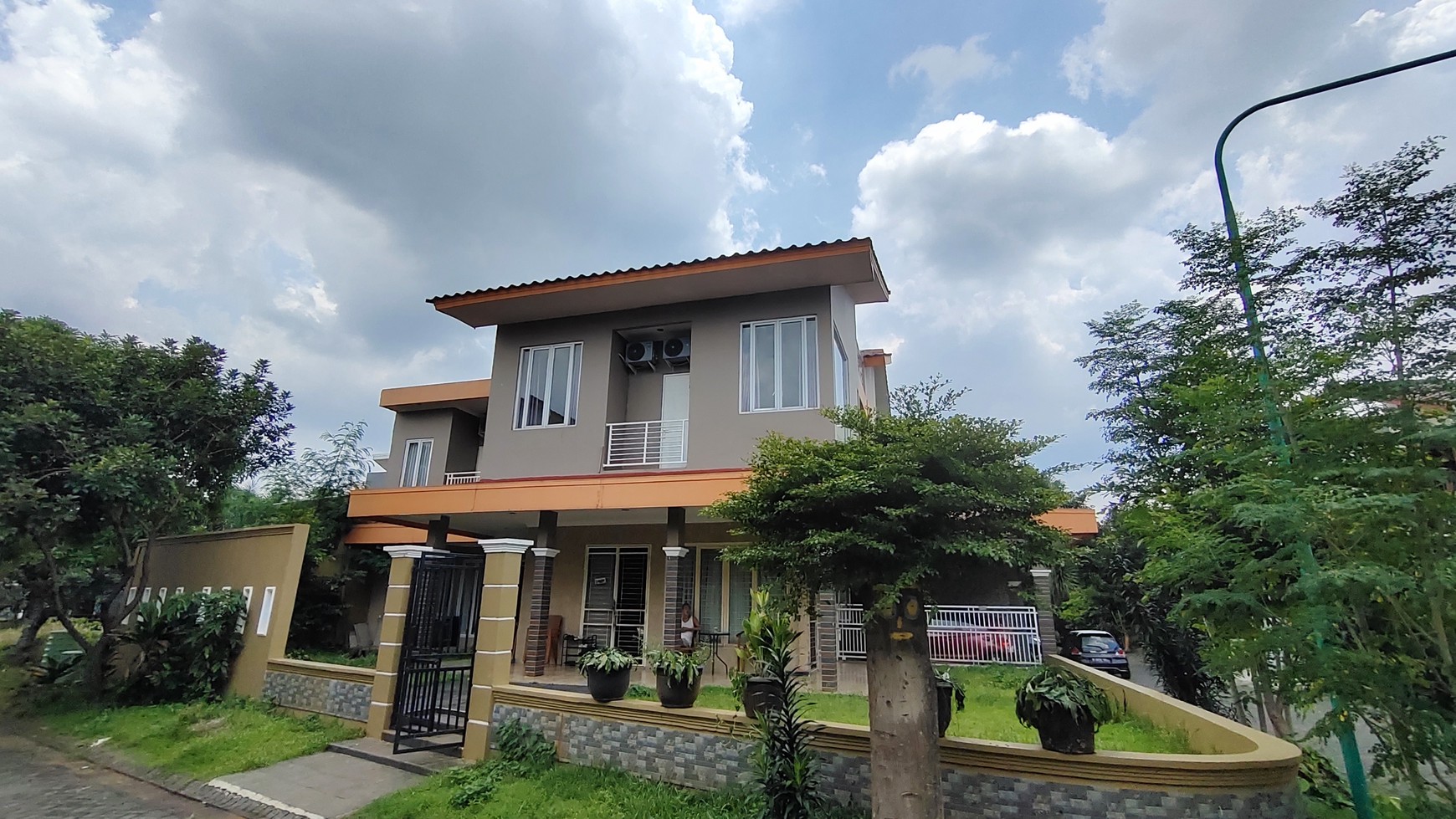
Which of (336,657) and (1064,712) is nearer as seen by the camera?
(1064,712)

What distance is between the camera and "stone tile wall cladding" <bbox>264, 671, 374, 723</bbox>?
25.0ft

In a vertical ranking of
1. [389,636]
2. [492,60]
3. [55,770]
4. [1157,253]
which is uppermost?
[492,60]

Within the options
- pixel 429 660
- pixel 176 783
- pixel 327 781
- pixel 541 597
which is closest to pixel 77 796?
pixel 176 783

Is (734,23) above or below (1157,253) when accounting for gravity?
above

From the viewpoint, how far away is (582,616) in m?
11.3

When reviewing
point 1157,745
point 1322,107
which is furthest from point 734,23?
point 1157,745

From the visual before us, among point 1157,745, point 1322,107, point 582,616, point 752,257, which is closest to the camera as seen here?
point 1322,107

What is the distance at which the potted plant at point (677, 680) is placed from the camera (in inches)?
212

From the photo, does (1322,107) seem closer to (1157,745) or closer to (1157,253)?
(1157,253)

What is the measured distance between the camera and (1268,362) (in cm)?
361

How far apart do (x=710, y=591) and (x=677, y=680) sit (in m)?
5.54

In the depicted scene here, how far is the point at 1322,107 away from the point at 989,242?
5488 mm

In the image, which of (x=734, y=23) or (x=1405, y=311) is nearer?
(x=1405, y=311)

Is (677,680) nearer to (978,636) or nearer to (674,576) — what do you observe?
(674,576)
